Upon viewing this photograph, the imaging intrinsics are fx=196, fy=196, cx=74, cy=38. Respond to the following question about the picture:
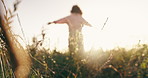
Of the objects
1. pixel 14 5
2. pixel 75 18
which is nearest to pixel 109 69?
pixel 14 5

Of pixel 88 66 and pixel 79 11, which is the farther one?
pixel 79 11

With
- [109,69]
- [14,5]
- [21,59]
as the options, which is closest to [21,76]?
[21,59]

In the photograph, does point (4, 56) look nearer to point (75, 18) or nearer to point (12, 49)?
point (12, 49)

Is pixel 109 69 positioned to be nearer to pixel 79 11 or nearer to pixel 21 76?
pixel 21 76

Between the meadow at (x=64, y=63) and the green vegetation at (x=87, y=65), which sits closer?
the meadow at (x=64, y=63)

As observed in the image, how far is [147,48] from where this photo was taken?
2.33 meters

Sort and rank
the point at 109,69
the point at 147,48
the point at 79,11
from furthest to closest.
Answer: the point at 79,11 < the point at 109,69 < the point at 147,48

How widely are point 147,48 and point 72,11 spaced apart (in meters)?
5.15

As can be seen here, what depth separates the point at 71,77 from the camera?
248 cm

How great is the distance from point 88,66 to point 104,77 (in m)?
0.61

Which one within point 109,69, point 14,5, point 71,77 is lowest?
point 109,69

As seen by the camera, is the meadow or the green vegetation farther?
the green vegetation

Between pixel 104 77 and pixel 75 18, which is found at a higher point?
pixel 75 18

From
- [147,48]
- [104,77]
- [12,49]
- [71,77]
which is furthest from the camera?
[104,77]
